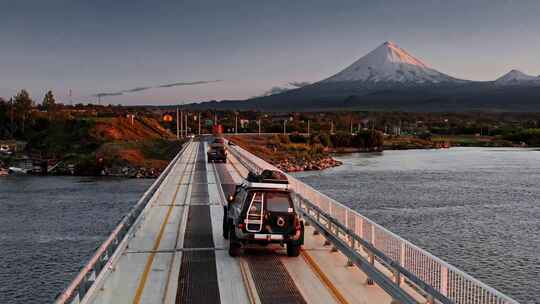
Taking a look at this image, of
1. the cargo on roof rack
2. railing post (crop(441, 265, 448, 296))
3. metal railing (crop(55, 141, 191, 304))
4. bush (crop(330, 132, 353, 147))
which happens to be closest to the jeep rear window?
the cargo on roof rack

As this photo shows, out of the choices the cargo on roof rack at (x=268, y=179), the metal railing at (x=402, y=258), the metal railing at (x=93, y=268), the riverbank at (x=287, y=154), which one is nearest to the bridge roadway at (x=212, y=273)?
the metal railing at (x=93, y=268)

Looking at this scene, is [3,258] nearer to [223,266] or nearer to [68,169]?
[223,266]

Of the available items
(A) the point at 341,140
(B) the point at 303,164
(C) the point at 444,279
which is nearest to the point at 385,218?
(C) the point at 444,279

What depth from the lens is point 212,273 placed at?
14977 mm

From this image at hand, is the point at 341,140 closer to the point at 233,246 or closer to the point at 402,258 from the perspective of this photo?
the point at 233,246

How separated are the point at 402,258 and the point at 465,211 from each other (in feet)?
110

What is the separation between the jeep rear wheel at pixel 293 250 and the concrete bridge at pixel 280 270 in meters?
0.21

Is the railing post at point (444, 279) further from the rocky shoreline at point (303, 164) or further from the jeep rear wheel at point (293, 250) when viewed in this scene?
the rocky shoreline at point (303, 164)

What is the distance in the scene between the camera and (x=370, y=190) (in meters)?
56.9

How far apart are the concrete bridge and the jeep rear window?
1.50 m

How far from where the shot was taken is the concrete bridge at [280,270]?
11.6 meters

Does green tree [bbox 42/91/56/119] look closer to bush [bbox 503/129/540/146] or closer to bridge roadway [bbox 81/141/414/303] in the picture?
bush [bbox 503/129/540/146]

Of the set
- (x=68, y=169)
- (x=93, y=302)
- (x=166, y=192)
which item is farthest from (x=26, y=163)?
(x=93, y=302)

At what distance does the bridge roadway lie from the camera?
1301 centimetres
